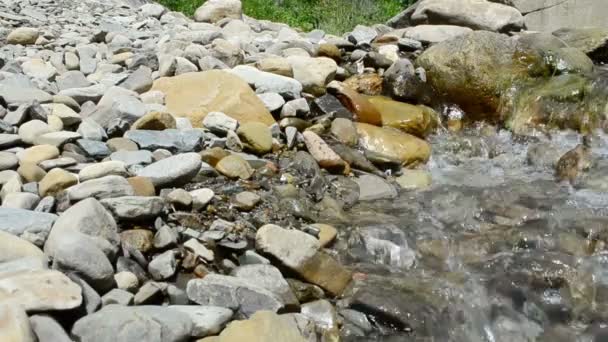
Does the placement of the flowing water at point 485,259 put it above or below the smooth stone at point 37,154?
below

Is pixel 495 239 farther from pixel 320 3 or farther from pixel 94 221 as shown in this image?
pixel 320 3

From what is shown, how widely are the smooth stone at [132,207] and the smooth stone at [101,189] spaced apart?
72 millimetres

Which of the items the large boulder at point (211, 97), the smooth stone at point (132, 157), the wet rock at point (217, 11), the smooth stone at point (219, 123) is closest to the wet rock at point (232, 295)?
the smooth stone at point (132, 157)

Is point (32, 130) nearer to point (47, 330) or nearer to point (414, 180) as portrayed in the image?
point (47, 330)

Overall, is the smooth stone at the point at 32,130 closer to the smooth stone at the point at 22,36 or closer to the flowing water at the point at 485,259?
the flowing water at the point at 485,259

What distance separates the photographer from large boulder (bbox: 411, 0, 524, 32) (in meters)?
8.15

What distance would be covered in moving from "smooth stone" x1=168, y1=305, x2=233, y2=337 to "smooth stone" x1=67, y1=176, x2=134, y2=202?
2.94 feet

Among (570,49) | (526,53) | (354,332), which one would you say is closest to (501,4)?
(570,49)

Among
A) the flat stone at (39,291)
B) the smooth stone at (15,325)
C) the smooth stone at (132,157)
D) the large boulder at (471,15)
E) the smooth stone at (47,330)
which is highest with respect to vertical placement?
the smooth stone at (15,325)

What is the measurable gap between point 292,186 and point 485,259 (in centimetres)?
125

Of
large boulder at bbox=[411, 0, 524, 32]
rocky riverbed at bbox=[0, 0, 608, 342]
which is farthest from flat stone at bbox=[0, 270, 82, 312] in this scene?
large boulder at bbox=[411, 0, 524, 32]

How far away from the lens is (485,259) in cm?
357

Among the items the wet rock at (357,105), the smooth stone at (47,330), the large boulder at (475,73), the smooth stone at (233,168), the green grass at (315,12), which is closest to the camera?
the smooth stone at (47,330)

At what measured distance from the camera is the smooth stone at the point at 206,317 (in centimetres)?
252
